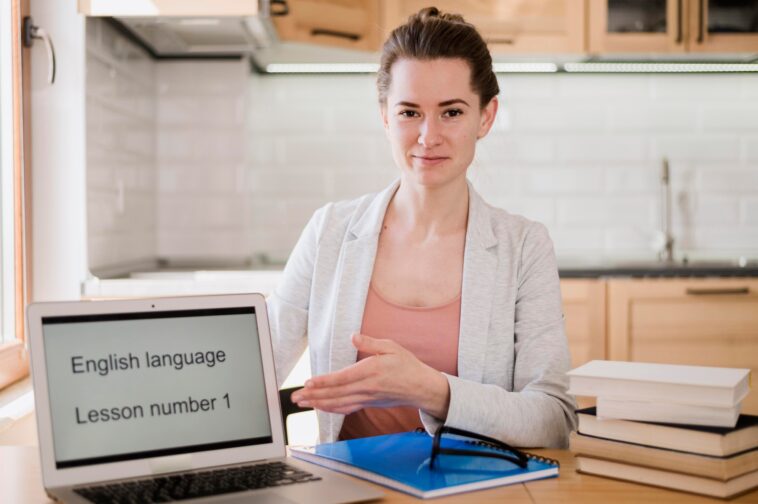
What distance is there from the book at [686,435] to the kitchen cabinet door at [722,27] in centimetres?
239

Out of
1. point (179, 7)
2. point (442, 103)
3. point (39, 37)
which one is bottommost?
point (442, 103)

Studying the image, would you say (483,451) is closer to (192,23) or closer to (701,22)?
(192,23)

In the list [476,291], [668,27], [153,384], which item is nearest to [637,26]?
[668,27]

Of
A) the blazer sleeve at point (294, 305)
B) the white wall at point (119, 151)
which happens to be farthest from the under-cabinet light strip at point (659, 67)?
the blazer sleeve at point (294, 305)

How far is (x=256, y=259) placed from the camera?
11.6ft

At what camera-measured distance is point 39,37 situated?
258 cm

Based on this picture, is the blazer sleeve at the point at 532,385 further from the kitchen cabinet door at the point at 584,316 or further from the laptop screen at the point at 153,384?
the kitchen cabinet door at the point at 584,316

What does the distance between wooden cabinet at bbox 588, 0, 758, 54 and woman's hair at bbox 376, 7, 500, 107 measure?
5.25 feet

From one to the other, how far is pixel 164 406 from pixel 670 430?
0.61 m

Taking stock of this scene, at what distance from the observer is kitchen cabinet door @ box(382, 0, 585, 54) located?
3184 mm

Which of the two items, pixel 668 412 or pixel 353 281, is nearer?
pixel 668 412

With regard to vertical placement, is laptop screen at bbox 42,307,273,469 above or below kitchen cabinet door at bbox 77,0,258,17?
below

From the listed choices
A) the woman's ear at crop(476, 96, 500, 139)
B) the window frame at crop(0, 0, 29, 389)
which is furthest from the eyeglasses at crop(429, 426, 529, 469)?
the window frame at crop(0, 0, 29, 389)

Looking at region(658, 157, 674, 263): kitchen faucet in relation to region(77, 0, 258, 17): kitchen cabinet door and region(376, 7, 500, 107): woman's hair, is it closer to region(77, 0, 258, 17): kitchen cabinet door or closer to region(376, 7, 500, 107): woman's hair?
region(77, 0, 258, 17): kitchen cabinet door
